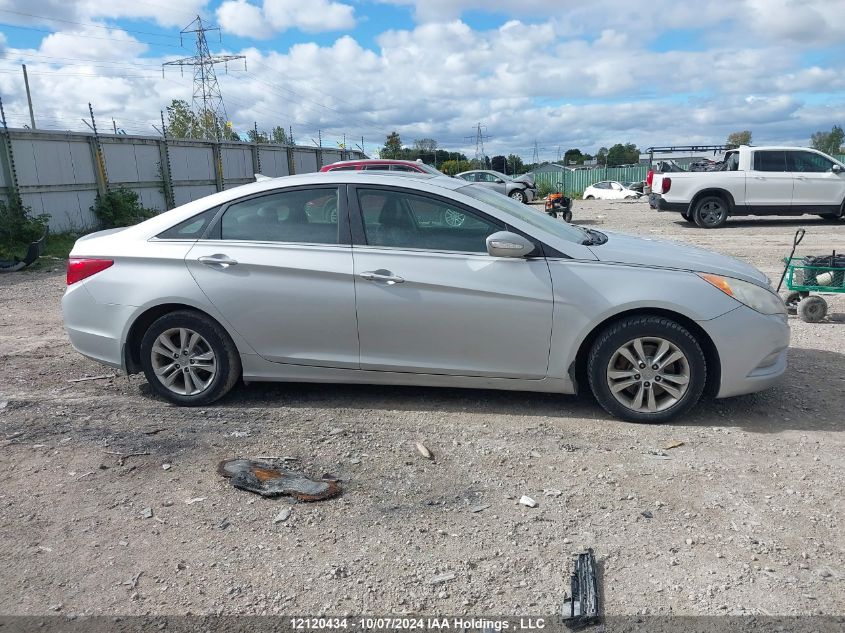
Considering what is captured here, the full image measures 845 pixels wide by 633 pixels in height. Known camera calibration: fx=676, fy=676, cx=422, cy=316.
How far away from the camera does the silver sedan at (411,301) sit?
4.22 meters

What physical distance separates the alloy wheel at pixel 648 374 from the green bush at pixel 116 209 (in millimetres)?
14948

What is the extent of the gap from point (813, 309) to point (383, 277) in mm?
4870

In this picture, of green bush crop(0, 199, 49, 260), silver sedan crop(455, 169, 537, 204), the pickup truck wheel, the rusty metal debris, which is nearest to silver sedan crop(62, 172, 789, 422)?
the rusty metal debris

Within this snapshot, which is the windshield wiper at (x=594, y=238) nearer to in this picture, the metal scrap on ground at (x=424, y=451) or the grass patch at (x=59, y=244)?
the metal scrap on ground at (x=424, y=451)

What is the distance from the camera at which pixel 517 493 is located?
3521 millimetres

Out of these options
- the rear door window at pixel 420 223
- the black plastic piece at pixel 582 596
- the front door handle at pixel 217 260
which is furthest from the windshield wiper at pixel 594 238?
the front door handle at pixel 217 260

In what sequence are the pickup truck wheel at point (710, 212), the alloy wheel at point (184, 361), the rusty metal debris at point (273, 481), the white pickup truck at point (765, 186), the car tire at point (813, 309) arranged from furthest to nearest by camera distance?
the pickup truck wheel at point (710, 212) < the white pickup truck at point (765, 186) < the car tire at point (813, 309) < the alloy wheel at point (184, 361) < the rusty metal debris at point (273, 481)

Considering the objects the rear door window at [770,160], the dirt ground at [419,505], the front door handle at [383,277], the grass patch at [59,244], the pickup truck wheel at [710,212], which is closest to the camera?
the dirt ground at [419,505]

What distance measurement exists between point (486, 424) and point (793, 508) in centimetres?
178

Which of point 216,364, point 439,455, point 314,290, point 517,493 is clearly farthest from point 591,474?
point 216,364

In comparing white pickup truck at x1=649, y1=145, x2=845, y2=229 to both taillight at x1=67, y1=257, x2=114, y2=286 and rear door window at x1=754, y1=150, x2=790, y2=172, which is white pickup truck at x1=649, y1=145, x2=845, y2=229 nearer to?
rear door window at x1=754, y1=150, x2=790, y2=172

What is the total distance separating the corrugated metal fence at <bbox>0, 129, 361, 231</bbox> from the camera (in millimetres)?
14266

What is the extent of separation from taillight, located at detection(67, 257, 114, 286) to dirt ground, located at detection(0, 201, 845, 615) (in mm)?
907

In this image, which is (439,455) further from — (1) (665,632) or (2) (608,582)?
(1) (665,632)
